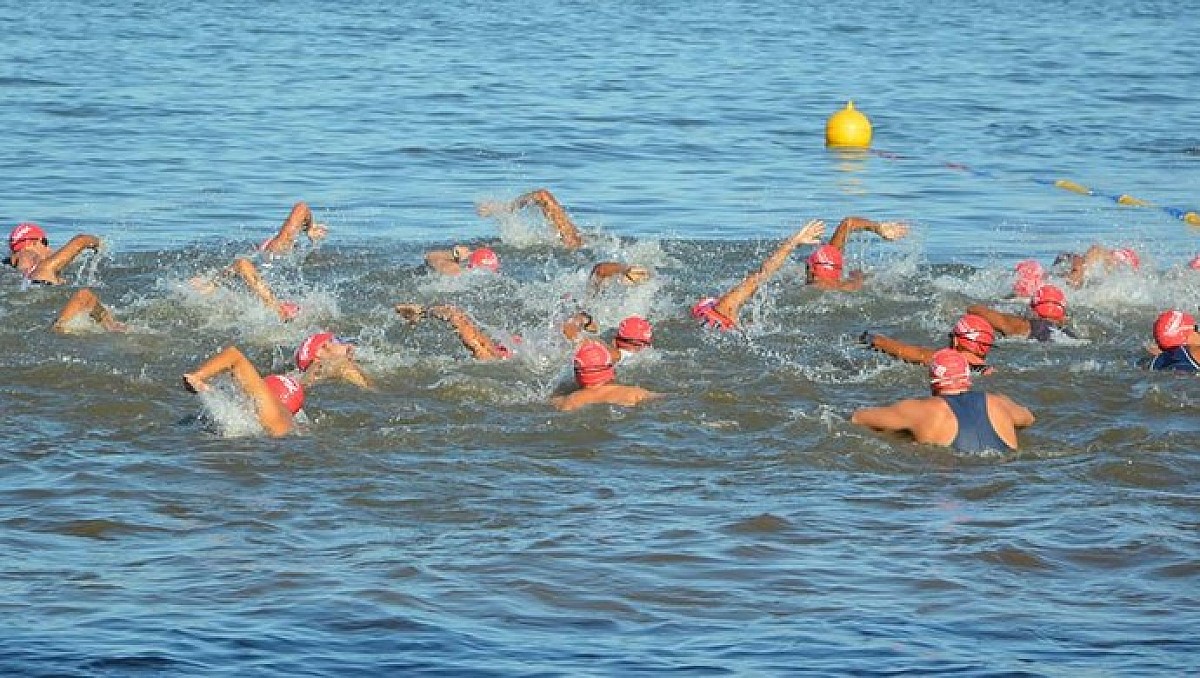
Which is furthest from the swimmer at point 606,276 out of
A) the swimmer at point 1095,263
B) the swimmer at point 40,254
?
the swimmer at point 40,254

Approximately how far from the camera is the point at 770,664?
870 centimetres

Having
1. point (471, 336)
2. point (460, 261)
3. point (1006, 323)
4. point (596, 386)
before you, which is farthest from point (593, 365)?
point (460, 261)

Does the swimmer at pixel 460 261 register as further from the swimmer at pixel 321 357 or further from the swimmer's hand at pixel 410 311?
the swimmer at pixel 321 357

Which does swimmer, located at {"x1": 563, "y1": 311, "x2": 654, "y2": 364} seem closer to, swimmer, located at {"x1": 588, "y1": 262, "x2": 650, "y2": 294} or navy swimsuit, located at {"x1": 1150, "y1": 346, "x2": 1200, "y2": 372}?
Result: swimmer, located at {"x1": 588, "y1": 262, "x2": 650, "y2": 294}

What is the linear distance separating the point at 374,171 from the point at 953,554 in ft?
55.3

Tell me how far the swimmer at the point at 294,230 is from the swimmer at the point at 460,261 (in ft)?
3.33

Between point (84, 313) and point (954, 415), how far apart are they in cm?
703

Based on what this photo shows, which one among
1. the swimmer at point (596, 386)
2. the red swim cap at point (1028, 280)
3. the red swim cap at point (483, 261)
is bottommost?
the red swim cap at point (1028, 280)

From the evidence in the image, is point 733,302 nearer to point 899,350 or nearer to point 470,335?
point 899,350

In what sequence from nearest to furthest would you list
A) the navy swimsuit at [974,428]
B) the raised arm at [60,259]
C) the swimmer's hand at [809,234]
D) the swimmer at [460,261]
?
the navy swimsuit at [974,428] < the swimmer's hand at [809,234] < the raised arm at [60,259] < the swimmer at [460,261]

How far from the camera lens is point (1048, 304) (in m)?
15.5

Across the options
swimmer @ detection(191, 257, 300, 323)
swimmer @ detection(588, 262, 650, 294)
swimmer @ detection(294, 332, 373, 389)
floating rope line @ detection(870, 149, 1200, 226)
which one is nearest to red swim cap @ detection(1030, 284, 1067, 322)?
swimmer @ detection(588, 262, 650, 294)

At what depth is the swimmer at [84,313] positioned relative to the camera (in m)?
15.1

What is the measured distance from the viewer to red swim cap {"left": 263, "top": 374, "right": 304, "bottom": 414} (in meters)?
12.3
